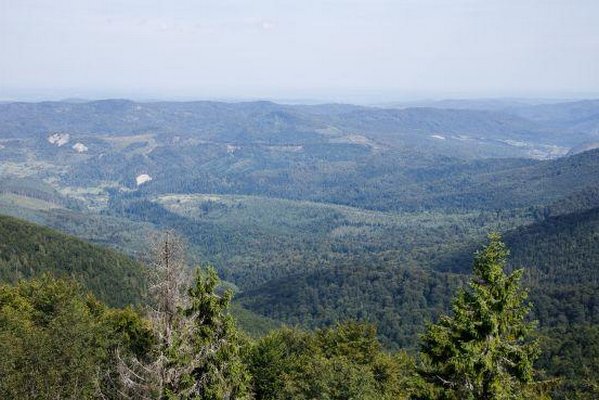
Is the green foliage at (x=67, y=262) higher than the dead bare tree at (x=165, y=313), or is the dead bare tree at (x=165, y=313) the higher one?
the dead bare tree at (x=165, y=313)

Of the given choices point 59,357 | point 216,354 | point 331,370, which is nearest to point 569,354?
point 331,370

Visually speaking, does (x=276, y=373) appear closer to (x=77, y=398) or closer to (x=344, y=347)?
(x=344, y=347)

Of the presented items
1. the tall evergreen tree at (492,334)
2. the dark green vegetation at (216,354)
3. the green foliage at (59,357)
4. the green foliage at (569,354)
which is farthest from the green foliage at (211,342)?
the green foliage at (569,354)

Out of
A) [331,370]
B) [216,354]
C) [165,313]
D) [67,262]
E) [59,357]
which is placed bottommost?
[67,262]

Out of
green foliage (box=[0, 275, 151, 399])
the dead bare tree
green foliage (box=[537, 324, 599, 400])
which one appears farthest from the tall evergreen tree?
green foliage (box=[537, 324, 599, 400])

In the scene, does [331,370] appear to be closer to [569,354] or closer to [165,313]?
[165,313]

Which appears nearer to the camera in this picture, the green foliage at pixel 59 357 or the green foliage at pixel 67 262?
the green foliage at pixel 59 357

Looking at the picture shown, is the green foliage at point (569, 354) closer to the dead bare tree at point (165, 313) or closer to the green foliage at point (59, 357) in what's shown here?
the green foliage at point (59, 357)

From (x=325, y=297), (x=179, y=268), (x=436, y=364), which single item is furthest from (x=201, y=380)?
(x=325, y=297)

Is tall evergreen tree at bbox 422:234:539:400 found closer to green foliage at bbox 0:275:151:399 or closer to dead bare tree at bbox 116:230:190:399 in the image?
dead bare tree at bbox 116:230:190:399
